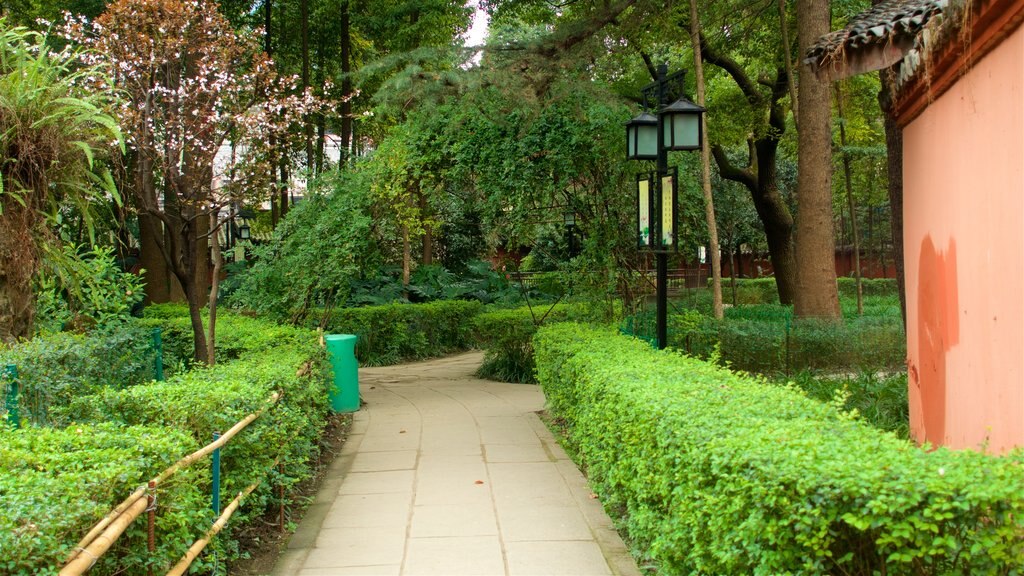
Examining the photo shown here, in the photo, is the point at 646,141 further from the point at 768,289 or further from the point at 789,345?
the point at 768,289

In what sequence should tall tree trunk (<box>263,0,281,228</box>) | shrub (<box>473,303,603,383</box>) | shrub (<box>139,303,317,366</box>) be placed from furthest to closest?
shrub (<box>473,303,603,383</box>), tall tree trunk (<box>263,0,281,228</box>), shrub (<box>139,303,317,366</box>)

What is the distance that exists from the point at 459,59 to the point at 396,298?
968 centimetres

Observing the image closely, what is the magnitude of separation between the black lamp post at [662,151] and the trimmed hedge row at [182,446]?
3.29 meters

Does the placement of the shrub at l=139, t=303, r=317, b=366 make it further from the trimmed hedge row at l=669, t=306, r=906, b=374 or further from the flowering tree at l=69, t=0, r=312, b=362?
the trimmed hedge row at l=669, t=306, r=906, b=374

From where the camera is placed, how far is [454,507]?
659cm

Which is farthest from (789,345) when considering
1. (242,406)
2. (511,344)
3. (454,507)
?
(242,406)

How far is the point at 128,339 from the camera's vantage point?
8039 millimetres

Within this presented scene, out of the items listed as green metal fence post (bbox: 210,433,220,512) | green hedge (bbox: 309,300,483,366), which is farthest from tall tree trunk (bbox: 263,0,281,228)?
green metal fence post (bbox: 210,433,220,512)

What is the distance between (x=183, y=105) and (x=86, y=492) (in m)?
6.66

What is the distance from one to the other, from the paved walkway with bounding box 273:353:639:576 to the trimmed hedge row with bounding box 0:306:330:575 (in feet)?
1.57

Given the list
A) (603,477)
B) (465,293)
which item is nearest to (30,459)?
(603,477)

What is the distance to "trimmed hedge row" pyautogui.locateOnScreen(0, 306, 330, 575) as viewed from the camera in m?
3.27

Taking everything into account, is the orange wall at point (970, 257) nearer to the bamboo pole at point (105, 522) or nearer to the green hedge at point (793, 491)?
the green hedge at point (793, 491)

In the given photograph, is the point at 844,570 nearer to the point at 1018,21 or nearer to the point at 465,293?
the point at 1018,21
